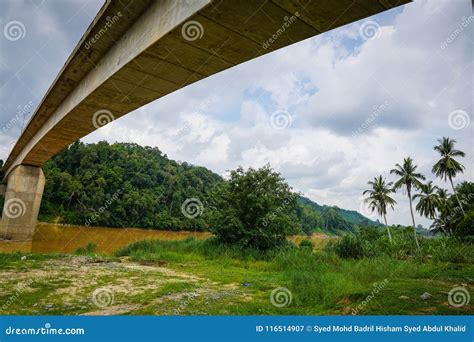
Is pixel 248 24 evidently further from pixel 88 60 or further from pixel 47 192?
pixel 47 192

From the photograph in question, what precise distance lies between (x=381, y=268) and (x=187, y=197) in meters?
51.5

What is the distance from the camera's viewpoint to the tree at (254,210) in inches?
583

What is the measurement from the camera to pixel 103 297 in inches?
218

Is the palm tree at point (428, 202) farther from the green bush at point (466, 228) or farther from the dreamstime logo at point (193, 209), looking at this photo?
the dreamstime logo at point (193, 209)

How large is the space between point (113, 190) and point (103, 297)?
48.5 meters

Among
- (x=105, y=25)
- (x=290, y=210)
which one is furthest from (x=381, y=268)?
(x=105, y=25)

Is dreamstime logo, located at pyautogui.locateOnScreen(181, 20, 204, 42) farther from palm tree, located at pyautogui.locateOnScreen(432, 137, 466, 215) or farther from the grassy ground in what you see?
palm tree, located at pyautogui.locateOnScreen(432, 137, 466, 215)

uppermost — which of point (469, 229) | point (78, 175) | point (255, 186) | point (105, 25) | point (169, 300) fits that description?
point (78, 175)

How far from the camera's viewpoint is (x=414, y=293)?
5.61m

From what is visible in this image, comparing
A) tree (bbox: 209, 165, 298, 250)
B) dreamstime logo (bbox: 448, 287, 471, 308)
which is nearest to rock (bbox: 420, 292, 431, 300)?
dreamstime logo (bbox: 448, 287, 471, 308)
